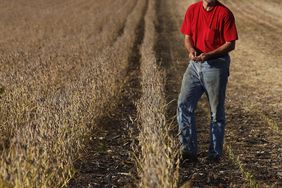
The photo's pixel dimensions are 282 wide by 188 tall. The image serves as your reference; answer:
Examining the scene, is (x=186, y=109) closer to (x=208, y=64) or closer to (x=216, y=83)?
(x=216, y=83)

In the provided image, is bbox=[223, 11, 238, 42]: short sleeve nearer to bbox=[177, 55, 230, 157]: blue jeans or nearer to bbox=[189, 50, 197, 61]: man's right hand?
bbox=[177, 55, 230, 157]: blue jeans

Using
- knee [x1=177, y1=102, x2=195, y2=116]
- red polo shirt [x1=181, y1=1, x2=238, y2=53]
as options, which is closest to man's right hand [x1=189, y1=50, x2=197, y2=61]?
red polo shirt [x1=181, y1=1, x2=238, y2=53]

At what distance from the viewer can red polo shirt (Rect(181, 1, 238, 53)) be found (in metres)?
5.78

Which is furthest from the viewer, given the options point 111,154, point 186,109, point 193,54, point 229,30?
point 111,154

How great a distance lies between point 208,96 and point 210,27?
0.73m

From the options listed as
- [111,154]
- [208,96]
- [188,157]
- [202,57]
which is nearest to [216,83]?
[208,96]

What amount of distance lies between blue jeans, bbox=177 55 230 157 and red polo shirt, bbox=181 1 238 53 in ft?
0.62

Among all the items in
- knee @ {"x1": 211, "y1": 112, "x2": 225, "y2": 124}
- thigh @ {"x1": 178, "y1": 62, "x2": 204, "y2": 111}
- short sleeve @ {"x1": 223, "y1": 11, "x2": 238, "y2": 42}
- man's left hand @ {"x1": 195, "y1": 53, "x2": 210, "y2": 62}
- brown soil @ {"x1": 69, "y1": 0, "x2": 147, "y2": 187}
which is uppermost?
short sleeve @ {"x1": 223, "y1": 11, "x2": 238, "y2": 42}

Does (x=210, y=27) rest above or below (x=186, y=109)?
above

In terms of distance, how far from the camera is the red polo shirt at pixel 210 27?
19.0ft

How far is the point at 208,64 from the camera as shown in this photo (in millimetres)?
5887

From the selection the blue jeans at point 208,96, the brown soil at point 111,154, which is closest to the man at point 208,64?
the blue jeans at point 208,96

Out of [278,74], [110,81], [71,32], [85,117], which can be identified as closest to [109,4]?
[71,32]

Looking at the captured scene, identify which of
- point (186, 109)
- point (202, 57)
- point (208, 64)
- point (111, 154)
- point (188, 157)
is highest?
point (202, 57)
